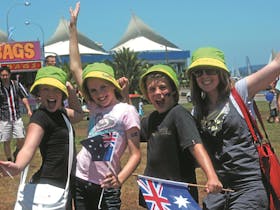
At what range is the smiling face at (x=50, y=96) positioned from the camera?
352 cm

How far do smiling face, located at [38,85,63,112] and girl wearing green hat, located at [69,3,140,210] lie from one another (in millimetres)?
221

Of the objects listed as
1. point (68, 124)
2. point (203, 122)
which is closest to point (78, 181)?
point (68, 124)

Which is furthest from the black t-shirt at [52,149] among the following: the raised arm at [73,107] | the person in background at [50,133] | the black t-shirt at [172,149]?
the black t-shirt at [172,149]

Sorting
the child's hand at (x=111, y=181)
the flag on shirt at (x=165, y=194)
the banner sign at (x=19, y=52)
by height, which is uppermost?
the banner sign at (x=19, y=52)

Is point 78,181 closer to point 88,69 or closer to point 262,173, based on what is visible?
point 88,69

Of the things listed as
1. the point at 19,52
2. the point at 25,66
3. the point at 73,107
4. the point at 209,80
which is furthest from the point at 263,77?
the point at 19,52

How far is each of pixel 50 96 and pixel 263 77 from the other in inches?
55.1

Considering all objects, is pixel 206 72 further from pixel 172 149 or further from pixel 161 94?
pixel 172 149

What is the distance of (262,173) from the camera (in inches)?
125

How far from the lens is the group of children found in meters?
3.20

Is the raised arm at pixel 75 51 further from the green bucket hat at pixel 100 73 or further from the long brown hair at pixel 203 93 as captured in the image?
the long brown hair at pixel 203 93

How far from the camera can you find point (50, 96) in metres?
3.52

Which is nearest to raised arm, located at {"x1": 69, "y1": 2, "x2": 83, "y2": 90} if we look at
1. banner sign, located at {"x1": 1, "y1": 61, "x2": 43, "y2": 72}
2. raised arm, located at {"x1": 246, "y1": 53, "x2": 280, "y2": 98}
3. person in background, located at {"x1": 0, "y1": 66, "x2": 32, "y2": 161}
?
raised arm, located at {"x1": 246, "y1": 53, "x2": 280, "y2": 98}

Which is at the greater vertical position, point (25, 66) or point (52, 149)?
point (25, 66)
